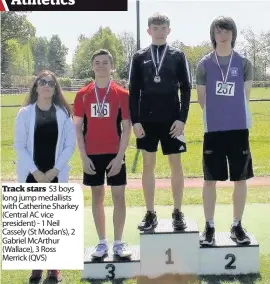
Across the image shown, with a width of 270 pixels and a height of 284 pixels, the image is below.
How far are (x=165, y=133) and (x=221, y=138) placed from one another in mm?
493

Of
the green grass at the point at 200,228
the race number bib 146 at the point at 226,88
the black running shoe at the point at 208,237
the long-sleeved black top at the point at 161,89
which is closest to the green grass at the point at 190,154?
the green grass at the point at 200,228

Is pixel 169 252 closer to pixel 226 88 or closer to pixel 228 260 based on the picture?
pixel 228 260

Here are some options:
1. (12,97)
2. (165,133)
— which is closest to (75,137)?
(165,133)

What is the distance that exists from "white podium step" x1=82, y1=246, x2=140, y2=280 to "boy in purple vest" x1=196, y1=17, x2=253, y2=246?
1.05 metres

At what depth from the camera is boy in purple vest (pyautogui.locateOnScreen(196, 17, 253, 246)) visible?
4332 millimetres

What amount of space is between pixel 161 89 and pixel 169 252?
4.73ft

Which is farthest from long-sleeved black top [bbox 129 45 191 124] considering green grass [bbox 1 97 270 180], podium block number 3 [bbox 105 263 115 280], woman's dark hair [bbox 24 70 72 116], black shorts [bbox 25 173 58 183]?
green grass [bbox 1 97 270 180]

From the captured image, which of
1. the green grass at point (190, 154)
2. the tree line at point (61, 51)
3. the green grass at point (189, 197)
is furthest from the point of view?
the tree line at point (61, 51)

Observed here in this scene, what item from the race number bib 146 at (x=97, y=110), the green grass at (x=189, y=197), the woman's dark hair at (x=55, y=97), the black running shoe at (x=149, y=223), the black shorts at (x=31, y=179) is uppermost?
the woman's dark hair at (x=55, y=97)

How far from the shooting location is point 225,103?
14.3 ft

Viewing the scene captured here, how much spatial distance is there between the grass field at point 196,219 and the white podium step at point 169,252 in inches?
4.8

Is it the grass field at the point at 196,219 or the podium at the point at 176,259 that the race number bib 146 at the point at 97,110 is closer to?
the podium at the point at 176,259

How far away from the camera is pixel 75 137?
4199 millimetres

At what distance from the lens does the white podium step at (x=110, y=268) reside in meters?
4.46
